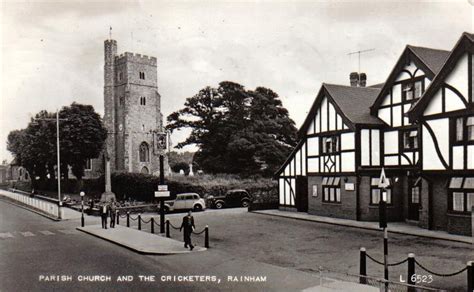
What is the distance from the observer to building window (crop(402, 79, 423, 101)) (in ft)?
74.7

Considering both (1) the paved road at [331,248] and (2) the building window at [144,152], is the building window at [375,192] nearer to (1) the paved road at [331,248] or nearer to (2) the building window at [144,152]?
(1) the paved road at [331,248]

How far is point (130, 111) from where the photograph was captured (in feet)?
237

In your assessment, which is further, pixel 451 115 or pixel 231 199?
pixel 231 199

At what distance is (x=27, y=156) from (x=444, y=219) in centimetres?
5507

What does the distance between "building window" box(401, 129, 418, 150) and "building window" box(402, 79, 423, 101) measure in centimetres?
178

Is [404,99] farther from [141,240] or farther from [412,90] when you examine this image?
[141,240]

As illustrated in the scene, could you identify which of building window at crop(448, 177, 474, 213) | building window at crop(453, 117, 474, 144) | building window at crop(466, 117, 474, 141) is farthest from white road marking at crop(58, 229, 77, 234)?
building window at crop(466, 117, 474, 141)

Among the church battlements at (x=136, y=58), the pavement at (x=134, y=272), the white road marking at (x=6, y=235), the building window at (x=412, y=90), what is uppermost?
the church battlements at (x=136, y=58)

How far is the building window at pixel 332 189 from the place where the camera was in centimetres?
2655

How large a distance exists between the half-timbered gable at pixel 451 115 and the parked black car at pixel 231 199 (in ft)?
65.0

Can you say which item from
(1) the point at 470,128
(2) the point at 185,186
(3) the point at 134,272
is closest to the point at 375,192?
(1) the point at 470,128

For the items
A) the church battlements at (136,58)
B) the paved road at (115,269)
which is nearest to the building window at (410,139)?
the paved road at (115,269)

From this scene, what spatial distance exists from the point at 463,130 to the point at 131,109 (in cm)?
6007

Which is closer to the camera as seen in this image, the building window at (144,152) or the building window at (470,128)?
the building window at (470,128)
